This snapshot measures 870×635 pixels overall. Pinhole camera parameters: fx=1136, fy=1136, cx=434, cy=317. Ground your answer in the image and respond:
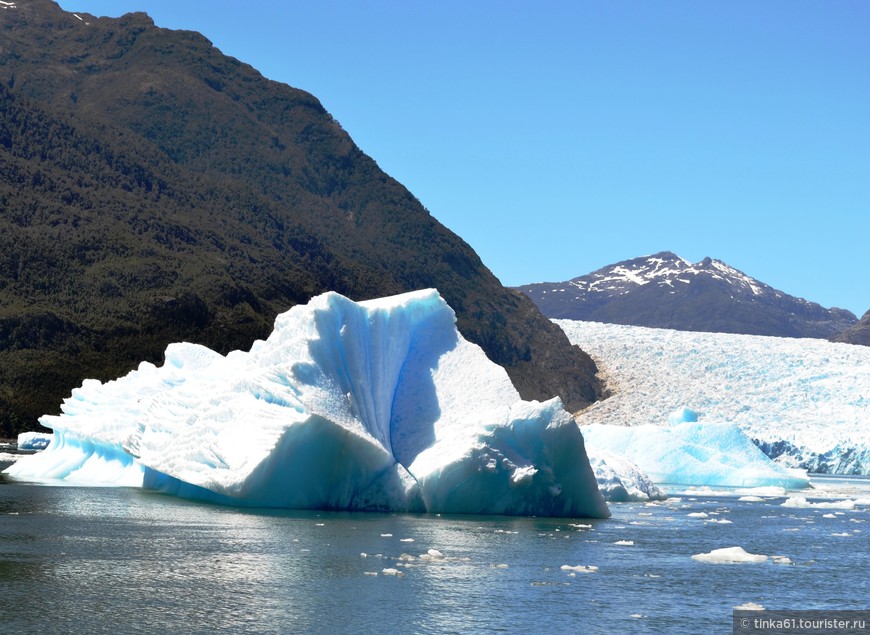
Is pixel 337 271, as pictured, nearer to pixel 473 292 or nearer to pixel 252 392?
pixel 473 292

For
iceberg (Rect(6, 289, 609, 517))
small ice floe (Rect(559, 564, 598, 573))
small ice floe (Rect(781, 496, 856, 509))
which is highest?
iceberg (Rect(6, 289, 609, 517))

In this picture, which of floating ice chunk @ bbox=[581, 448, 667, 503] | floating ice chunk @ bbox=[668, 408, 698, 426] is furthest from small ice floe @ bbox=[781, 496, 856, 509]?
floating ice chunk @ bbox=[668, 408, 698, 426]

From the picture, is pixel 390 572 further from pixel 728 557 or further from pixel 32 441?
pixel 32 441

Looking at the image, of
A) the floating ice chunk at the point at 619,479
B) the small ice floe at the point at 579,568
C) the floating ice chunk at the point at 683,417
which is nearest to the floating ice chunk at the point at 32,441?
the floating ice chunk at the point at 683,417

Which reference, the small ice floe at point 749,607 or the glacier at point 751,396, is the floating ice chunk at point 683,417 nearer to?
the glacier at point 751,396

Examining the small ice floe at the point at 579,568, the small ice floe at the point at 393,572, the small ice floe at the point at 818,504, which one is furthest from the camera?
the small ice floe at the point at 818,504

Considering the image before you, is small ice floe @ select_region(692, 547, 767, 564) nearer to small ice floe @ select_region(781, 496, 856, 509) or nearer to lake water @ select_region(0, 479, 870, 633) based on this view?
lake water @ select_region(0, 479, 870, 633)
